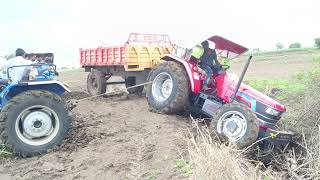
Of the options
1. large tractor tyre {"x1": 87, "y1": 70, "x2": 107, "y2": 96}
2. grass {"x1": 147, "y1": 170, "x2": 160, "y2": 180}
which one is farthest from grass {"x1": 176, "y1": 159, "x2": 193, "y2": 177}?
large tractor tyre {"x1": 87, "y1": 70, "x2": 107, "y2": 96}

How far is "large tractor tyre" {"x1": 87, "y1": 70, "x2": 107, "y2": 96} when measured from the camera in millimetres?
13466

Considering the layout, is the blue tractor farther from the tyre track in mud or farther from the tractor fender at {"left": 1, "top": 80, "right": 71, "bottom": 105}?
the tyre track in mud

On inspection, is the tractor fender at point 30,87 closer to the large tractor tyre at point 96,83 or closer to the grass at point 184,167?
the grass at point 184,167

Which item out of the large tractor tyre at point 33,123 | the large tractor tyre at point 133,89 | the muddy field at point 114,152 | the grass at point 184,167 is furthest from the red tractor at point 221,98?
the large tractor tyre at point 33,123

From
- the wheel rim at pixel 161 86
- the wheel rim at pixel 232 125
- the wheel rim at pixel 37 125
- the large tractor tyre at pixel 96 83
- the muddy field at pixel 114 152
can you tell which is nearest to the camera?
the muddy field at pixel 114 152

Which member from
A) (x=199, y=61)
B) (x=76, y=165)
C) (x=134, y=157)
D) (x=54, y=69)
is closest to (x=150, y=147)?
→ (x=134, y=157)

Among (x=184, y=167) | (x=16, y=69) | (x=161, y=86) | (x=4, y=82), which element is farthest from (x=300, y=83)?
(x=4, y=82)

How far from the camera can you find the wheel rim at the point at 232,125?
7918 mm

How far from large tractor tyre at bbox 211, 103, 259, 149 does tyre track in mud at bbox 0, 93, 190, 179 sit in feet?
2.20

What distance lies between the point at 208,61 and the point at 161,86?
4.04ft

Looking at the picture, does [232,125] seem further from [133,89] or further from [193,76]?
[133,89]

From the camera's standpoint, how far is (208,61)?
9547 millimetres

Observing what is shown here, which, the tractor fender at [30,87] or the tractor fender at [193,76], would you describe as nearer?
the tractor fender at [30,87]

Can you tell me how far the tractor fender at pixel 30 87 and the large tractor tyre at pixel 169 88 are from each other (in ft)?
8.05
